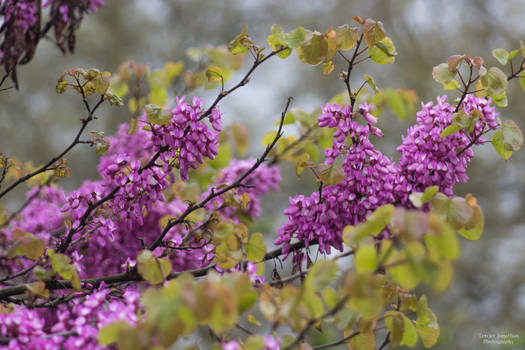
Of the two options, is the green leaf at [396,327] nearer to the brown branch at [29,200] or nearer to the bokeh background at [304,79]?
the brown branch at [29,200]

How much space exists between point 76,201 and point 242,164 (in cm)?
67

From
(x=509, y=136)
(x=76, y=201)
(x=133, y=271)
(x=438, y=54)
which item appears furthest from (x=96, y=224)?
Answer: (x=438, y=54)

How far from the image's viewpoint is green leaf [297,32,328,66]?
0.94 meters

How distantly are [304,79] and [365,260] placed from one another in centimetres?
559

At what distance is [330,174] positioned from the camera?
0.93m

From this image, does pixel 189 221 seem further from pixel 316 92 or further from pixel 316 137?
pixel 316 92

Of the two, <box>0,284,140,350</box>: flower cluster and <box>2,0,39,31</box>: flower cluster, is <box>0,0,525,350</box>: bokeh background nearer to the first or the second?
<box>2,0,39,31</box>: flower cluster

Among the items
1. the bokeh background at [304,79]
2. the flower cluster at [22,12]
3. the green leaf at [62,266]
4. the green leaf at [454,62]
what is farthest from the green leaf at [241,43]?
the bokeh background at [304,79]

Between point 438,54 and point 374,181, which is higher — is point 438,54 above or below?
above

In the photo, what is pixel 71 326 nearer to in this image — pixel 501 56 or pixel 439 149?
pixel 439 149

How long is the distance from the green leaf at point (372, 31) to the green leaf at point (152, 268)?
575mm

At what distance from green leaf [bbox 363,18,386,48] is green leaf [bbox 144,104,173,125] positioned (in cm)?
42

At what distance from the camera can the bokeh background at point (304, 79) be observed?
5.06 metres

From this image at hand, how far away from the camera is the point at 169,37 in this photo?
627 cm
